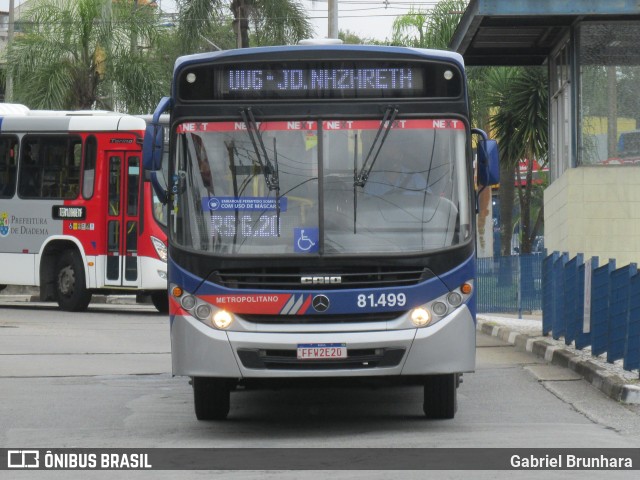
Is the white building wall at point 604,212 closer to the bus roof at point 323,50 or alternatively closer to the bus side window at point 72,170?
the bus side window at point 72,170

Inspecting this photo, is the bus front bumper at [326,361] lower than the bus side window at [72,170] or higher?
lower

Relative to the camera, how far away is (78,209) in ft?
75.6

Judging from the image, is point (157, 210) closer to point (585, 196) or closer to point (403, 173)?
point (585, 196)

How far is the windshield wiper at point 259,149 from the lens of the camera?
392 inches

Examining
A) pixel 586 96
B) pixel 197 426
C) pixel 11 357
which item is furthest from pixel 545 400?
pixel 586 96

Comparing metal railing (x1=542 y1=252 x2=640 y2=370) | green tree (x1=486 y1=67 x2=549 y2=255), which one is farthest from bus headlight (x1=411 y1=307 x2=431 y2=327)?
green tree (x1=486 y1=67 x2=549 y2=255)

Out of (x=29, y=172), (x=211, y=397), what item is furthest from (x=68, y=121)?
(x=211, y=397)

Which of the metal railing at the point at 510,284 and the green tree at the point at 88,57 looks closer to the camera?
the metal railing at the point at 510,284

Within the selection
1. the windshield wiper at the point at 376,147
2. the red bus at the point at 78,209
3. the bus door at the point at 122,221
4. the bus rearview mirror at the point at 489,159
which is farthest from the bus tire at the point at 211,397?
the bus door at the point at 122,221

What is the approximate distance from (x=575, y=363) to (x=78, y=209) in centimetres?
1125

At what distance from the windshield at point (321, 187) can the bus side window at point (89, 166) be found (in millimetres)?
13118

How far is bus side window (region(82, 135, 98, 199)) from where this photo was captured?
75.4 ft

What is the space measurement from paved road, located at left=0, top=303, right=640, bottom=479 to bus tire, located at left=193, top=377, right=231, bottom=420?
0.35 feet

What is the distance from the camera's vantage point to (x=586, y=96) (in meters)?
19.5
